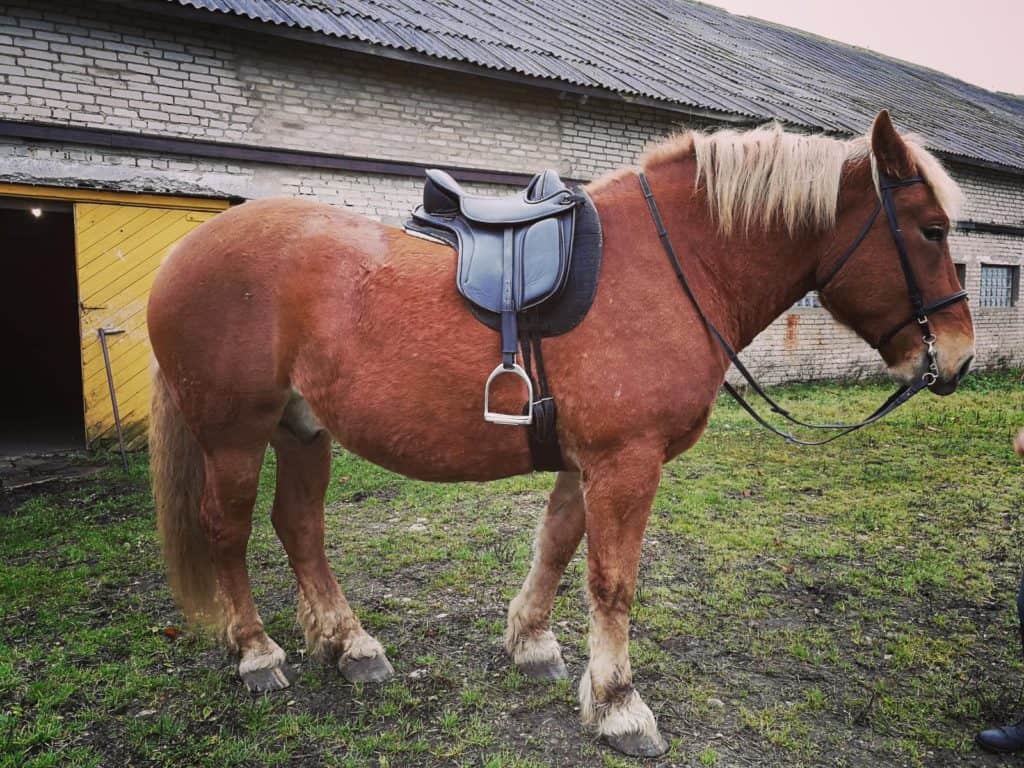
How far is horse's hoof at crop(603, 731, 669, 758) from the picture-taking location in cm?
225

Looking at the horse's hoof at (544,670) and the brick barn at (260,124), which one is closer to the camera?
the horse's hoof at (544,670)

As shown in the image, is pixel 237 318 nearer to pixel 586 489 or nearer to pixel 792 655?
pixel 586 489

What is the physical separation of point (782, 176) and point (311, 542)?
2528 millimetres

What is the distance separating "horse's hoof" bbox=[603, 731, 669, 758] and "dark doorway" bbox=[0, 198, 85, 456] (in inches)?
437

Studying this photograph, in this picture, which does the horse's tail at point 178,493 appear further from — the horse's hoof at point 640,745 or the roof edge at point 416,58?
the roof edge at point 416,58

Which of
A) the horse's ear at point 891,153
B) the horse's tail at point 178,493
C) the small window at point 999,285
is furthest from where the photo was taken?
the small window at point 999,285

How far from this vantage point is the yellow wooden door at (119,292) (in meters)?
6.53

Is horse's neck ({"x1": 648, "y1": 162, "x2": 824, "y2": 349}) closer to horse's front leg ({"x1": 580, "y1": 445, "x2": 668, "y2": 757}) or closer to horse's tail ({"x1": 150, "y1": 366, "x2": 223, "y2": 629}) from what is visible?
horse's front leg ({"x1": 580, "y1": 445, "x2": 668, "y2": 757})

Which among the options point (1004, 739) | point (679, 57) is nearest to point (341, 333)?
point (1004, 739)

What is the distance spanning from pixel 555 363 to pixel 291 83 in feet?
21.5

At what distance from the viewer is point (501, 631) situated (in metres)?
3.16

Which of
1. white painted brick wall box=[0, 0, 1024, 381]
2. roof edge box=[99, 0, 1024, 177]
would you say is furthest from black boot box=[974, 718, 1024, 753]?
roof edge box=[99, 0, 1024, 177]

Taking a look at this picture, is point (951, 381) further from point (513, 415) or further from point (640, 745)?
point (640, 745)

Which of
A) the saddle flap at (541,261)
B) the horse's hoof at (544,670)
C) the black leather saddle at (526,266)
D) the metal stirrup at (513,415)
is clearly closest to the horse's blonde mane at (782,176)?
the black leather saddle at (526,266)
